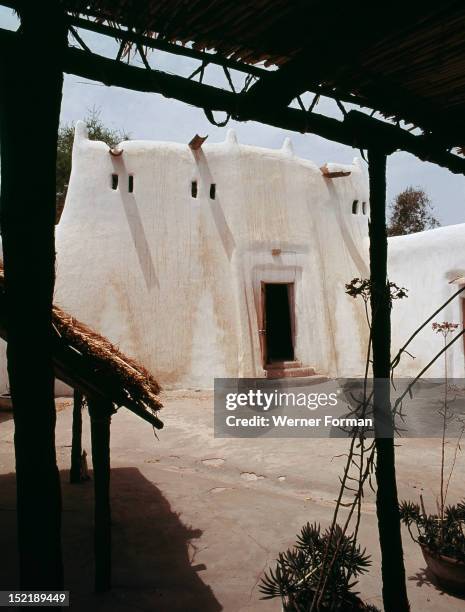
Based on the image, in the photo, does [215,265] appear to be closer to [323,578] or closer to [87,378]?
[87,378]

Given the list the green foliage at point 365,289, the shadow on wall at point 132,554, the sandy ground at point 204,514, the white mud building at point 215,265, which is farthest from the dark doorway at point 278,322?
the green foliage at point 365,289

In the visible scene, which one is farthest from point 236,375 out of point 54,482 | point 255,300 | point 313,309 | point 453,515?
point 54,482

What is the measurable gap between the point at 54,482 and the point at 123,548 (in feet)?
9.83

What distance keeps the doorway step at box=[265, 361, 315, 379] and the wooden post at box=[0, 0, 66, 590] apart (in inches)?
415

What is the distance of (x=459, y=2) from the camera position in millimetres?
1847

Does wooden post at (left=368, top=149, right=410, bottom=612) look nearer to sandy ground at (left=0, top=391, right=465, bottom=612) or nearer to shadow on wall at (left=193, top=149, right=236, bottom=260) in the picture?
sandy ground at (left=0, top=391, right=465, bottom=612)

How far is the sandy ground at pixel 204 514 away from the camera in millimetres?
3359

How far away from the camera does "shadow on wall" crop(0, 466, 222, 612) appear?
3.26 m

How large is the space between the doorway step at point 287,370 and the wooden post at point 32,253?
1054cm

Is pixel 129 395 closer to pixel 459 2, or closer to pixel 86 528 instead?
pixel 86 528

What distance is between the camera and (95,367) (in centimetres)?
309

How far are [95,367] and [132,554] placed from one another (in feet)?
6.62

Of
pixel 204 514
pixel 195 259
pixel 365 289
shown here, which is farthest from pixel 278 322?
pixel 365 289

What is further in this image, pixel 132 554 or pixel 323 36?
pixel 132 554
